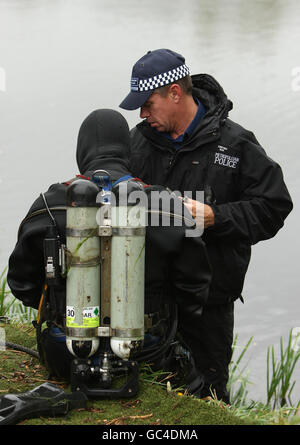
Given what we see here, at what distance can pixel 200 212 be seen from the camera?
14.9 ft

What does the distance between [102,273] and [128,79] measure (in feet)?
35.3

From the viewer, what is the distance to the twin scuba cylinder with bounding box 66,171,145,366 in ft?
12.1

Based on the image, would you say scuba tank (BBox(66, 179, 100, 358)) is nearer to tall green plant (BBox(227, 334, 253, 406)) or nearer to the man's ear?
the man's ear

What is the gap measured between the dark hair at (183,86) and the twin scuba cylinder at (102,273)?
125 centimetres

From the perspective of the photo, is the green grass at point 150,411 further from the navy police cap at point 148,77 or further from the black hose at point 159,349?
the navy police cap at point 148,77

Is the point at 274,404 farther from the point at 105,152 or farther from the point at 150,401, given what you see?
the point at 105,152

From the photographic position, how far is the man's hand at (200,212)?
4469mm

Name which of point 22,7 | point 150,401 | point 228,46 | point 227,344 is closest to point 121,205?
point 150,401

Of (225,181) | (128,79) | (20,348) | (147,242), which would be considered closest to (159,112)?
(225,181)

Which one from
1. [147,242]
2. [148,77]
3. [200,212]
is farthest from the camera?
[148,77]

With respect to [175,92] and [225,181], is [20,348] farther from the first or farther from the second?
[175,92]

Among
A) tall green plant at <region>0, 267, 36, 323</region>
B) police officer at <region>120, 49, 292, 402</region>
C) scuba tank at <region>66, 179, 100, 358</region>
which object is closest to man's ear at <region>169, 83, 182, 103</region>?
police officer at <region>120, 49, 292, 402</region>

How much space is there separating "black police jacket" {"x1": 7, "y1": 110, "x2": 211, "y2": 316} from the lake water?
3.90 meters

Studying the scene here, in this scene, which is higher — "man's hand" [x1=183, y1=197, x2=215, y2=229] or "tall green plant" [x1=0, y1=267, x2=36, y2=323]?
"man's hand" [x1=183, y1=197, x2=215, y2=229]
